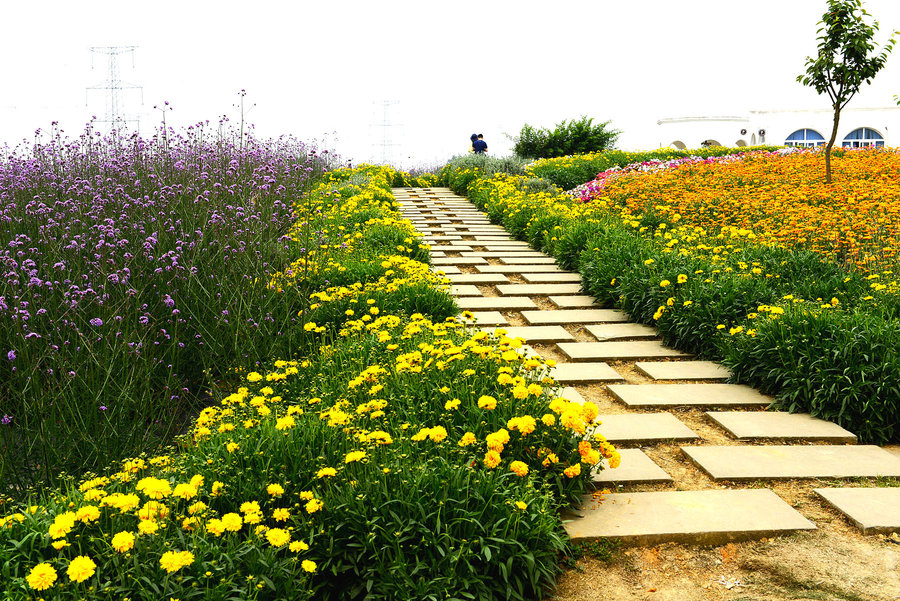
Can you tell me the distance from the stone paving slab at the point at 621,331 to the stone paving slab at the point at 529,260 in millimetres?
2071

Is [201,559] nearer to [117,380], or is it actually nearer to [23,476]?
[23,476]

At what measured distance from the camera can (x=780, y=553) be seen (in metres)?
2.30

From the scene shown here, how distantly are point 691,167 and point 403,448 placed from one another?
10479 millimetres

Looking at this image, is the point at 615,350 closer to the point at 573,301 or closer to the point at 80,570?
the point at 573,301

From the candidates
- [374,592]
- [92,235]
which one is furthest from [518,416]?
[92,235]

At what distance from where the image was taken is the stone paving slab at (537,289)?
5793 mm

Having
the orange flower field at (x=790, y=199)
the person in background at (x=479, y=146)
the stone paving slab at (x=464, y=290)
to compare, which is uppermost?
the person in background at (x=479, y=146)

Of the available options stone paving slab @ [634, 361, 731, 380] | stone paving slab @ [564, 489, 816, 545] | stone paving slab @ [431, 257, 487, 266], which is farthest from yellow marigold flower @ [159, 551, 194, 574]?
stone paving slab @ [431, 257, 487, 266]

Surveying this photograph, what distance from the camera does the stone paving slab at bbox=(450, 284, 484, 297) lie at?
5.68m

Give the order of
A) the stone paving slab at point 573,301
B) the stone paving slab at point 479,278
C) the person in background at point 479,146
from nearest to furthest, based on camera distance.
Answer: the stone paving slab at point 573,301 < the stone paving slab at point 479,278 < the person in background at point 479,146

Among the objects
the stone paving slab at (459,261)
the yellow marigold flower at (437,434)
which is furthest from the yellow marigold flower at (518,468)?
the stone paving slab at (459,261)

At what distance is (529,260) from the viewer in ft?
23.4

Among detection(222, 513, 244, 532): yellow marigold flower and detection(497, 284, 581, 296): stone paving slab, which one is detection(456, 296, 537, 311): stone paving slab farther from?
detection(222, 513, 244, 532): yellow marigold flower

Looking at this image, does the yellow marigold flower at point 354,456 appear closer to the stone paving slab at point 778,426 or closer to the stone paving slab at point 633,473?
the stone paving slab at point 633,473
